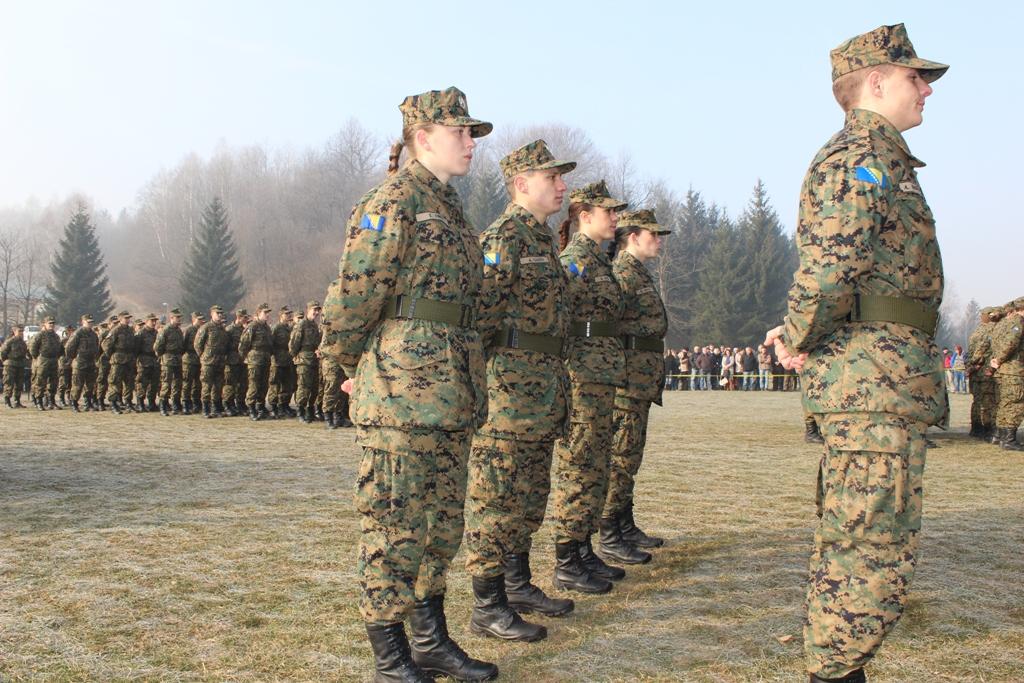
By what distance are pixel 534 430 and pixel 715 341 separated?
47859 millimetres

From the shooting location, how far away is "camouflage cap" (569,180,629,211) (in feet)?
17.7

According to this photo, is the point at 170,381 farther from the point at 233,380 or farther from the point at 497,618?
the point at 497,618

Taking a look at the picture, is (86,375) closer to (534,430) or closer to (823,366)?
(534,430)

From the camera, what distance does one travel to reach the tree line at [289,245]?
169ft

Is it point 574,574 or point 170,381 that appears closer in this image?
point 574,574

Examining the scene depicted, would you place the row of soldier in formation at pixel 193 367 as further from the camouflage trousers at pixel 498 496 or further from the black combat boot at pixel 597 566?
the camouflage trousers at pixel 498 496

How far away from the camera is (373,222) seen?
11.0ft

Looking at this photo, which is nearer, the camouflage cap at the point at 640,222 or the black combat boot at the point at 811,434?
the camouflage cap at the point at 640,222

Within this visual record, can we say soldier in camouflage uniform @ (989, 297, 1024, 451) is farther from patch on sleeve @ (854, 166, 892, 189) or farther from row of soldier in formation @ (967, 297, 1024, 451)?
patch on sleeve @ (854, 166, 892, 189)

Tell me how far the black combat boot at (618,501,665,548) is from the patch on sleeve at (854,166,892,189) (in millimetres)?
3216

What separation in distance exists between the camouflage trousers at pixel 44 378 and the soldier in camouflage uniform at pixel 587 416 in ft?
54.9

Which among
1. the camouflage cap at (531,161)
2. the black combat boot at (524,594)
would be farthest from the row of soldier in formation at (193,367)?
the black combat boot at (524,594)

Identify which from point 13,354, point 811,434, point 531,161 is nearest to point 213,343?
point 13,354

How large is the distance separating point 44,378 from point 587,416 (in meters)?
17.1
